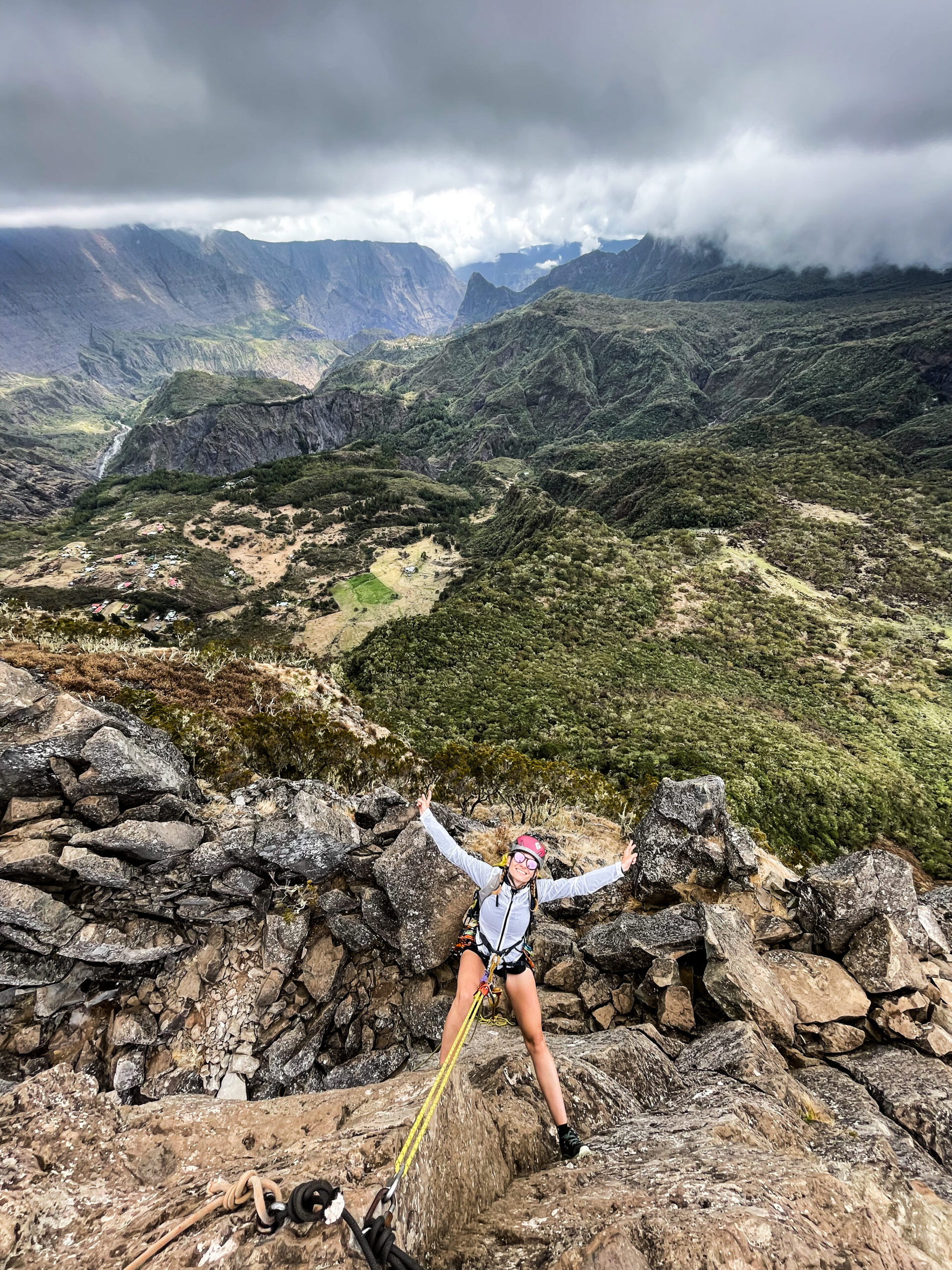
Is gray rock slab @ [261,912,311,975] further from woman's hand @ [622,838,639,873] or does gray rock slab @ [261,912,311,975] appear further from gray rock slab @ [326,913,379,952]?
woman's hand @ [622,838,639,873]

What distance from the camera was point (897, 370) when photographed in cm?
18575

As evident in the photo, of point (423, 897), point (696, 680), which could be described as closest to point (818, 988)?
point (423, 897)

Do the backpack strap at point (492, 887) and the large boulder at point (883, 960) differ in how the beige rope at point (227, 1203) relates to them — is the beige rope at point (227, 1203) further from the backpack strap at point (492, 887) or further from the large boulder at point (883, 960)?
the large boulder at point (883, 960)

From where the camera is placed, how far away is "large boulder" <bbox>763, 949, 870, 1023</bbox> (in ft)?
24.5

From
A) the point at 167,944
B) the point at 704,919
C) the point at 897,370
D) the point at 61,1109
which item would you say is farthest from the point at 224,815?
the point at 897,370

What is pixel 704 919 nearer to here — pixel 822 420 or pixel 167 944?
pixel 167 944

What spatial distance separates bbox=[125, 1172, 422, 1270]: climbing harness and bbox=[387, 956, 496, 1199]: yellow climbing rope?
10.5 inches

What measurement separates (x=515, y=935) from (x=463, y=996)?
2.98 ft

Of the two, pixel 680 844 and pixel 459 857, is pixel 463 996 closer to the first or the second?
pixel 459 857

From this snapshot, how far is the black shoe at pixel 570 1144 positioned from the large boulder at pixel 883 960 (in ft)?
18.6

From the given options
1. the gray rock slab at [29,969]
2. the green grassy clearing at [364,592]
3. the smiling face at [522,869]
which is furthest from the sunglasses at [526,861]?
the green grassy clearing at [364,592]

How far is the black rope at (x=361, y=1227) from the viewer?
340cm

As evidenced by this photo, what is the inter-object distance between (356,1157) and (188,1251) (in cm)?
134

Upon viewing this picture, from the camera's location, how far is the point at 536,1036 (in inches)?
225
